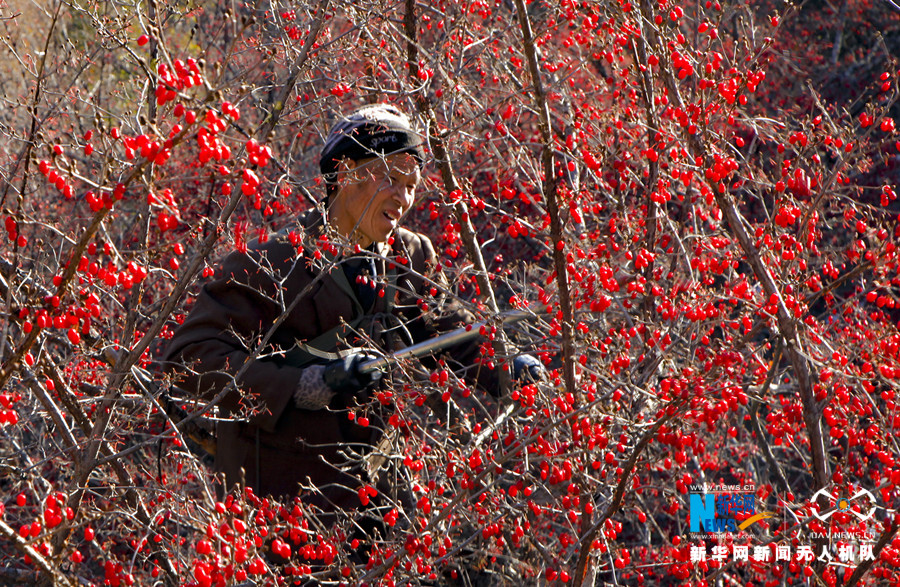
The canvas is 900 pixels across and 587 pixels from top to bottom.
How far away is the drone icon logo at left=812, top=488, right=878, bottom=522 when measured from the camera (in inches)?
99.2

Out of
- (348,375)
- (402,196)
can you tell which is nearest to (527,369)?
(348,375)

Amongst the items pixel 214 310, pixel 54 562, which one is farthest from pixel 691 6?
pixel 54 562

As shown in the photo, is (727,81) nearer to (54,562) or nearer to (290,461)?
(290,461)

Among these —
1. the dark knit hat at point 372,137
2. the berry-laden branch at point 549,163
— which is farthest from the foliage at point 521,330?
the dark knit hat at point 372,137

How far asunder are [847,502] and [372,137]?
77.0 inches

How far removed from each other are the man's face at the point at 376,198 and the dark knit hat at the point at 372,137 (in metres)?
0.04

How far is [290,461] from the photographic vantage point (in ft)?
10.6

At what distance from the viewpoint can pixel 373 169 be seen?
3.28 m

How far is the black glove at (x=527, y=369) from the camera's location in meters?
3.13

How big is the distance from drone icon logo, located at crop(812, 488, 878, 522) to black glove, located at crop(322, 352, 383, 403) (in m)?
1.43

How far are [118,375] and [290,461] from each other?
3.33ft

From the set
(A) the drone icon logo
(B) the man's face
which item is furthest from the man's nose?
(A) the drone icon logo

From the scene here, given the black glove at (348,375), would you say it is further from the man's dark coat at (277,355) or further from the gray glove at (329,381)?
the man's dark coat at (277,355)

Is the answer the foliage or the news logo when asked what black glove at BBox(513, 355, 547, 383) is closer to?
the foliage
